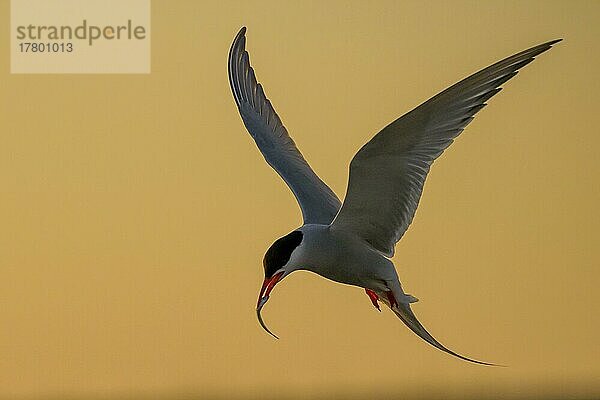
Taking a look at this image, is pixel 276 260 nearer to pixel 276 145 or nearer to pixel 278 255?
pixel 278 255

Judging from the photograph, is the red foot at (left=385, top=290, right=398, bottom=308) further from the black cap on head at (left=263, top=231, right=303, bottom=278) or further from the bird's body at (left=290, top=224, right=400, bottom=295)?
the black cap on head at (left=263, top=231, right=303, bottom=278)

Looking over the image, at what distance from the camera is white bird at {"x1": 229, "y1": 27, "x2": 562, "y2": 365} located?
1.21 metres

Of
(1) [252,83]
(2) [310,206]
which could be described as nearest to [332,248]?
(2) [310,206]

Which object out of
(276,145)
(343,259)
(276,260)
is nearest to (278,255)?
(276,260)

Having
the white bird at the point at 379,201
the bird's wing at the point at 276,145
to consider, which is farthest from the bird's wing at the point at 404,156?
the bird's wing at the point at 276,145

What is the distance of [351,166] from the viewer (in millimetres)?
1280

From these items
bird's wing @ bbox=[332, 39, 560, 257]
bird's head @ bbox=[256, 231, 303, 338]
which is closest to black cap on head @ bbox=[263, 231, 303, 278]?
bird's head @ bbox=[256, 231, 303, 338]

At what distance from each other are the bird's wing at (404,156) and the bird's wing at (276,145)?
11 cm

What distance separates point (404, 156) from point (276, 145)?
0.38 m

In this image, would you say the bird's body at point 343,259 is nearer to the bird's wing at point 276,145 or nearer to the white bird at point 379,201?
the white bird at point 379,201

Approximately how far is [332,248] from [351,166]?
12 cm

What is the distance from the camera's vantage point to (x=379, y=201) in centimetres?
136

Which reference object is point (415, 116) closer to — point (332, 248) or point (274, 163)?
point (332, 248)

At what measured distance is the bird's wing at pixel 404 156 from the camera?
118 cm
